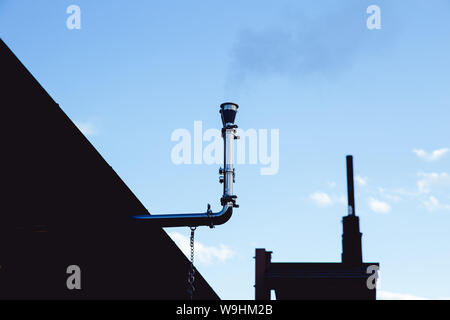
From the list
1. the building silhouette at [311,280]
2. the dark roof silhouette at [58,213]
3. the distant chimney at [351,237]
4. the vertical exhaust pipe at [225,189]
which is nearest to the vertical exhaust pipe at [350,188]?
the distant chimney at [351,237]

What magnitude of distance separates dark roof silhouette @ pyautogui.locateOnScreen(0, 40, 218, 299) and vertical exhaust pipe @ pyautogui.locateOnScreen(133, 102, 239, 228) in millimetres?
322

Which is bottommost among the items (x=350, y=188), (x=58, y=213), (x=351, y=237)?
(x=58, y=213)

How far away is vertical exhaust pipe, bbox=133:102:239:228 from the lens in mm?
5963

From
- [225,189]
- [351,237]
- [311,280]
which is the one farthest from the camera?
[351,237]

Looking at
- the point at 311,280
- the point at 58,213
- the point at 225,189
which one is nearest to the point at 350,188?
the point at 311,280

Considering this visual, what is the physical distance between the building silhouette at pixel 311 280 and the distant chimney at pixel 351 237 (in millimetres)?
1303

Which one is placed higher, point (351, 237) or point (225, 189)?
point (351, 237)

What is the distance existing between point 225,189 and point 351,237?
24770 millimetres

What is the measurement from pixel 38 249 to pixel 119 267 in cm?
112

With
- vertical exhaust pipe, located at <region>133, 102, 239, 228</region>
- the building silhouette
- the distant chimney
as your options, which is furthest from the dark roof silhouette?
the distant chimney

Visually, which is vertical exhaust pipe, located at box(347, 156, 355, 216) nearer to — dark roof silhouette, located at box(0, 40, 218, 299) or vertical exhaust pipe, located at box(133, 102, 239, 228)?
vertical exhaust pipe, located at box(133, 102, 239, 228)

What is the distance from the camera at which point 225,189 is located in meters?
6.43

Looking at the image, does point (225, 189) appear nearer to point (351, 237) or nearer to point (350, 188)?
point (351, 237)
